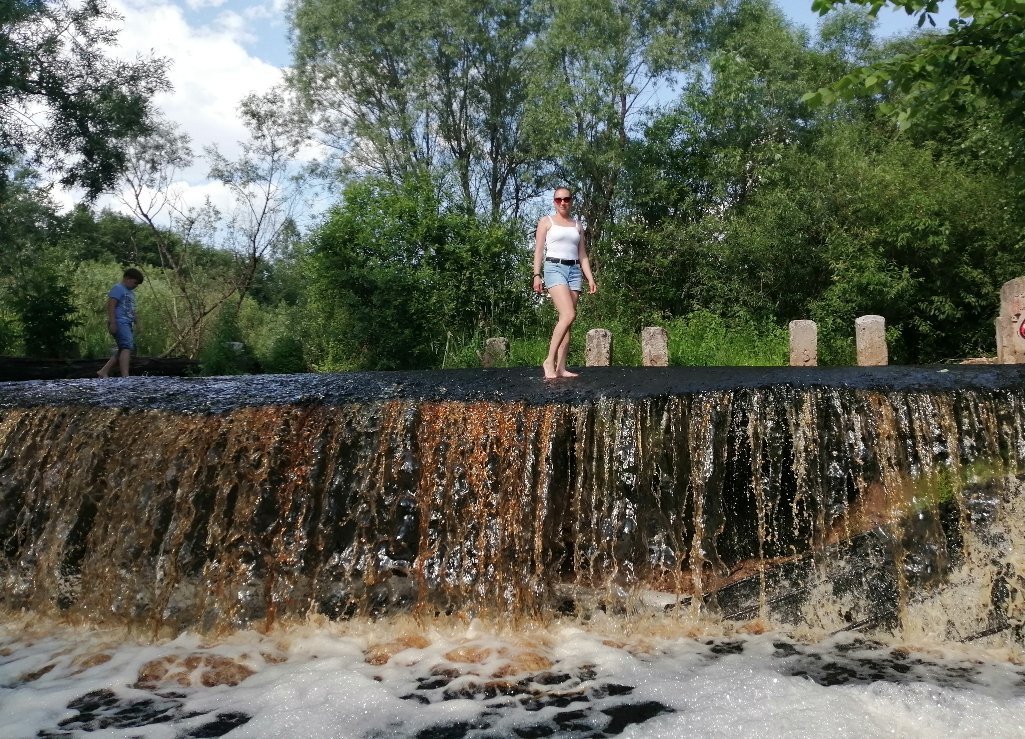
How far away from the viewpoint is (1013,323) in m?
8.81

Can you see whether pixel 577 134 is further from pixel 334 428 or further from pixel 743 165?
pixel 334 428

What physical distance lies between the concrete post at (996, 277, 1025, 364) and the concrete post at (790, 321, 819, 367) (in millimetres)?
2102

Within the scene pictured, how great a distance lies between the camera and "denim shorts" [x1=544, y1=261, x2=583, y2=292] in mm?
6320

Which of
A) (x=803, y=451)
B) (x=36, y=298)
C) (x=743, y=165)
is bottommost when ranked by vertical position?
(x=803, y=451)

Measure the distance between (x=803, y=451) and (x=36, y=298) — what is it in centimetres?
1477

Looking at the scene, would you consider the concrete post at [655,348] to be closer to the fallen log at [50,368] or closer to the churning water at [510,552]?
the churning water at [510,552]

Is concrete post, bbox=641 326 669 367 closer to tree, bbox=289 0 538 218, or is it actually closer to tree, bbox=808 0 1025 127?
tree, bbox=808 0 1025 127

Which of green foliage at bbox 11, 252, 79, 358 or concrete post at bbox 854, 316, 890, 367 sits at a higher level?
green foliage at bbox 11, 252, 79, 358

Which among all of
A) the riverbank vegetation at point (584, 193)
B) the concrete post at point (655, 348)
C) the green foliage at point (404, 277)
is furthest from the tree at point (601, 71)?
the concrete post at point (655, 348)

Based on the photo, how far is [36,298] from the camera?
14.8m

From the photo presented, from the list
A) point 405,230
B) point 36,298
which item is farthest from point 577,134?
point 36,298

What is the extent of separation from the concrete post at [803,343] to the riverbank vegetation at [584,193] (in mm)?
1013

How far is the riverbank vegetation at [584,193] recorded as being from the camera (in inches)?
511

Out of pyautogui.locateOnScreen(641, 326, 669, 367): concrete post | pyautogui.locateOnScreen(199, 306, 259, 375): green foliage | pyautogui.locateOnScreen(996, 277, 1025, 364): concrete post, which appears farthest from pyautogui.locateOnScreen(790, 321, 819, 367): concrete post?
pyautogui.locateOnScreen(199, 306, 259, 375): green foliage
